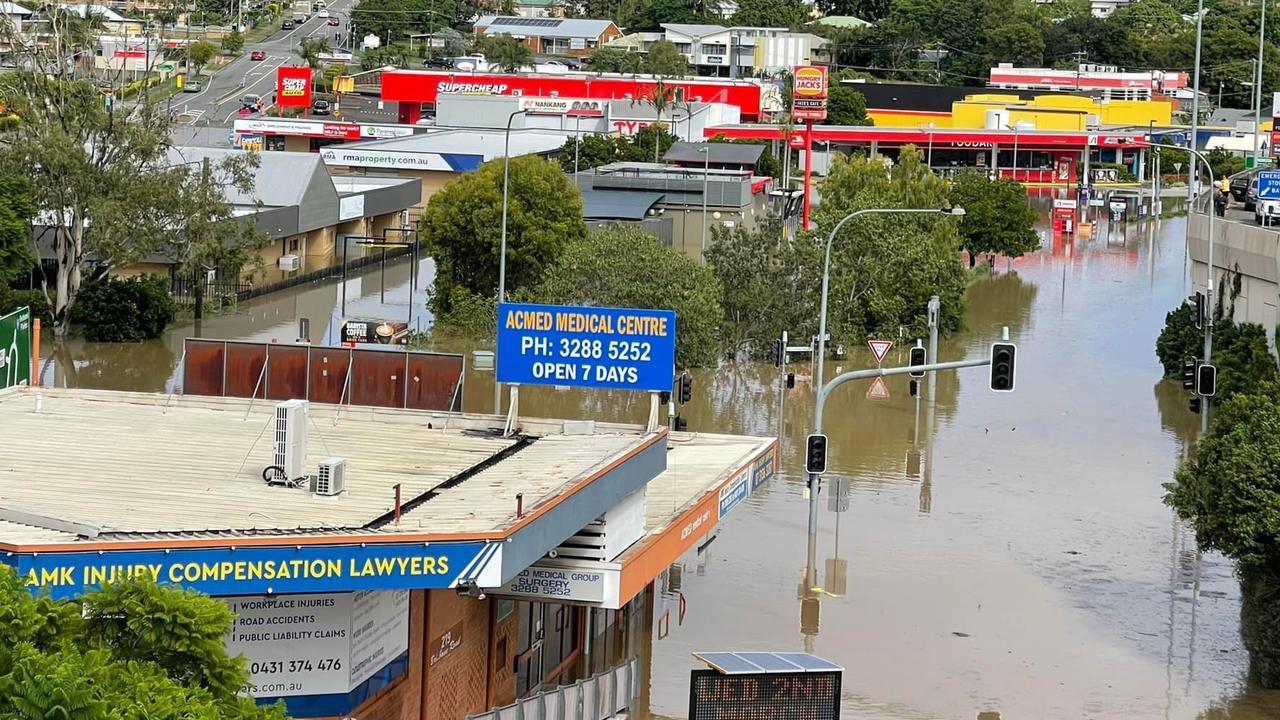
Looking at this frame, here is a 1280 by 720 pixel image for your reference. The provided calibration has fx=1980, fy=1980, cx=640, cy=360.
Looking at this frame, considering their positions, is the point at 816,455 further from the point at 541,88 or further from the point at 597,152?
the point at 541,88

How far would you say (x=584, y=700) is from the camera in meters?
26.2

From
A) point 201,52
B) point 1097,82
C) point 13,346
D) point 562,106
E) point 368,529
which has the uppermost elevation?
point 1097,82

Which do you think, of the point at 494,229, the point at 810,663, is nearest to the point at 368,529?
the point at 810,663

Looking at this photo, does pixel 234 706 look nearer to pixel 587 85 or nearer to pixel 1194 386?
pixel 1194 386

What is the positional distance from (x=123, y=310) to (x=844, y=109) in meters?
102

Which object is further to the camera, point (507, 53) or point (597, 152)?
point (507, 53)

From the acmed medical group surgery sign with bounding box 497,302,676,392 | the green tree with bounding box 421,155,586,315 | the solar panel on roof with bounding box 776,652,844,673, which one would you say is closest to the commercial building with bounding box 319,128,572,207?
the green tree with bounding box 421,155,586,315

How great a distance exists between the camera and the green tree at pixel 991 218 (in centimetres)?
9119

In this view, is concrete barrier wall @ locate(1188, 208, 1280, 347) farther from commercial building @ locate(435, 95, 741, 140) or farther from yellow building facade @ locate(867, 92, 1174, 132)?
yellow building facade @ locate(867, 92, 1174, 132)

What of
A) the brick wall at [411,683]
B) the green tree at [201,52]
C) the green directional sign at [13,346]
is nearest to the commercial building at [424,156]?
the green tree at [201,52]

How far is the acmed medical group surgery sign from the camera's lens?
29.2 m

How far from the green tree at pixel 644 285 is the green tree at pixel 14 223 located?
15.4 meters

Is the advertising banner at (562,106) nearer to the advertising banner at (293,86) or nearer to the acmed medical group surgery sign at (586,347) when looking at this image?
the advertising banner at (293,86)

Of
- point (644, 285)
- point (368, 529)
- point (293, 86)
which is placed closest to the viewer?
point (368, 529)
